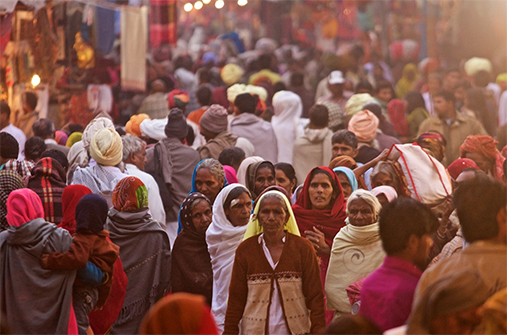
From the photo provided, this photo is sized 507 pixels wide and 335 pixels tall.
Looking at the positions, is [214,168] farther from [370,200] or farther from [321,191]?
[370,200]

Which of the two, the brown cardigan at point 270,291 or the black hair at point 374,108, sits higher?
the black hair at point 374,108

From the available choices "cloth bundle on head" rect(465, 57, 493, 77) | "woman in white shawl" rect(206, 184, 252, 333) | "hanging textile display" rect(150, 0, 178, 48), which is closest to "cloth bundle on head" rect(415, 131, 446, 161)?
"woman in white shawl" rect(206, 184, 252, 333)

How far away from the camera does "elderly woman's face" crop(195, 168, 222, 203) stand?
6418 millimetres

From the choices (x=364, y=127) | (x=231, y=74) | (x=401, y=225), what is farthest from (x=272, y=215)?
(x=231, y=74)

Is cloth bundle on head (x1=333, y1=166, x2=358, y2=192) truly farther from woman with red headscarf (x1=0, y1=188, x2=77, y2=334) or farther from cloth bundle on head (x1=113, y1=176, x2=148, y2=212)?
woman with red headscarf (x1=0, y1=188, x2=77, y2=334)

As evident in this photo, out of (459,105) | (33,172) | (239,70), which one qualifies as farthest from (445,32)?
(33,172)

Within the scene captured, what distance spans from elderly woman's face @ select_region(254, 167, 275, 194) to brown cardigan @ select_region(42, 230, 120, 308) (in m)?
1.84

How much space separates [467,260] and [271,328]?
161 centimetres

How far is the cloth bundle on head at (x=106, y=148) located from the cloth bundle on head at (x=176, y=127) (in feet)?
3.55

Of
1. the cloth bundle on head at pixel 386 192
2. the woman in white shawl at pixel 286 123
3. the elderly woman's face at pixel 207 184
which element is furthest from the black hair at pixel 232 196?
the woman in white shawl at pixel 286 123

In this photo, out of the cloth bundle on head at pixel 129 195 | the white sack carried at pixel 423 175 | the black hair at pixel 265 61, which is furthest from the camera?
the black hair at pixel 265 61

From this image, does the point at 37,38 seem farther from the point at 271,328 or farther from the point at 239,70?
the point at 271,328

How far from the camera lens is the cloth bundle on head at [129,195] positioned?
5.92 meters

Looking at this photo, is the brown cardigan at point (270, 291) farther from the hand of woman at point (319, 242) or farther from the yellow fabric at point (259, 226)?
the hand of woman at point (319, 242)
